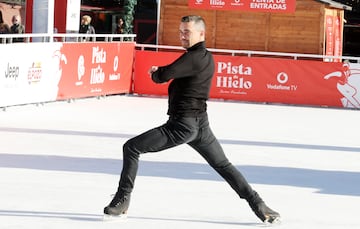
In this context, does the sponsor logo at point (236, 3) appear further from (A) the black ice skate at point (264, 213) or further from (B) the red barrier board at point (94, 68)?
(A) the black ice skate at point (264, 213)

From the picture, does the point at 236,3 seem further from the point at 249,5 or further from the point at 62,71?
the point at 62,71

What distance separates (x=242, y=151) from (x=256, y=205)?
572 centimetres

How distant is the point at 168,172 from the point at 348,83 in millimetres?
12268

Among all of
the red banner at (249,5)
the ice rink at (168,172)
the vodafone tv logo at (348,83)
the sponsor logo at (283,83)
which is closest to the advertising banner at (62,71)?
the ice rink at (168,172)

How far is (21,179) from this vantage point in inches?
392

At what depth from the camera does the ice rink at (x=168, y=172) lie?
8250 mm

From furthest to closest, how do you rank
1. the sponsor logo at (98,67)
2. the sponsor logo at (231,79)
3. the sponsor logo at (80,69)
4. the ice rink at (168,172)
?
the sponsor logo at (231,79)
the sponsor logo at (98,67)
the sponsor logo at (80,69)
the ice rink at (168,172)

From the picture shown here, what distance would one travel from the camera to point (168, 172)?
11086 millimetres

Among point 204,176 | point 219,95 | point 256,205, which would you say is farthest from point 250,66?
point 256,205

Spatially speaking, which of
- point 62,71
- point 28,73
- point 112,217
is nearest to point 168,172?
point 112,217

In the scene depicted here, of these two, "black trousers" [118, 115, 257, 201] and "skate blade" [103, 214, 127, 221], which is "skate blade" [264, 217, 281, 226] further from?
"skate blade" [103, 214, 127, 221]

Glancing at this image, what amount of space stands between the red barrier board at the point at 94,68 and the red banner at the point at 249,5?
4.32 meters

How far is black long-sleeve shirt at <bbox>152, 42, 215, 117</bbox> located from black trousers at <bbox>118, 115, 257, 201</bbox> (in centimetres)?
8

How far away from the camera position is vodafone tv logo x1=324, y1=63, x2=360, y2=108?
22.6m
